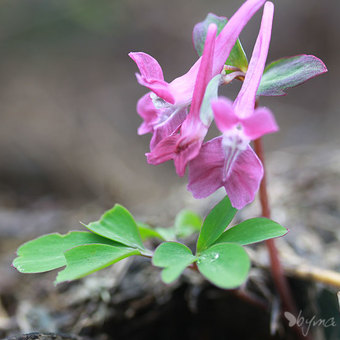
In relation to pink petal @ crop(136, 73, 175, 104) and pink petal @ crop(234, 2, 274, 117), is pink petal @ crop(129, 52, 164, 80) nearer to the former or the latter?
pink petal @ crop(136, 73, 175, 104)

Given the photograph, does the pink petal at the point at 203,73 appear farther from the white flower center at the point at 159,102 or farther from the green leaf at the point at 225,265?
the green leaf at the point at 225,265

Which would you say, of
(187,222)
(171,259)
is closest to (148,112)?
(171,259)

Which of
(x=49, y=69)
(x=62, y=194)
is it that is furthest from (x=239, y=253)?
(x=49, y=69)

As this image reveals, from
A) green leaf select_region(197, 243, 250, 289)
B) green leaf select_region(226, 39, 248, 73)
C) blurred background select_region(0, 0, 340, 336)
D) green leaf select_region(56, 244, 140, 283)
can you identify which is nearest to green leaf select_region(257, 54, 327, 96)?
green leaf select_region(226, 39, 248, 73)

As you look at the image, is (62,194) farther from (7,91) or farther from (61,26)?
(61,26)

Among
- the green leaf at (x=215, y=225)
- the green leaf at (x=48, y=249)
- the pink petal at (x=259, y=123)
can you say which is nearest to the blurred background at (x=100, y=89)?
the green leaf at (x=48, y=249)

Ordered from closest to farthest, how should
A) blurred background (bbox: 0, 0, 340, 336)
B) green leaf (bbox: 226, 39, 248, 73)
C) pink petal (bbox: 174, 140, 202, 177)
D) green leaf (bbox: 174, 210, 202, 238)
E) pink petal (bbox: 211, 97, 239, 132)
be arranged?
pink petal (bbox: 211, 97, 239, 132), pink petal (bbox: 174, 140, 202, 177), green leaf (bbox: 226, 39, 248, 73), green leaf (bbox: 174, 210, 202, 238), blurred background (bbox: 0, 0, 340, 336)
